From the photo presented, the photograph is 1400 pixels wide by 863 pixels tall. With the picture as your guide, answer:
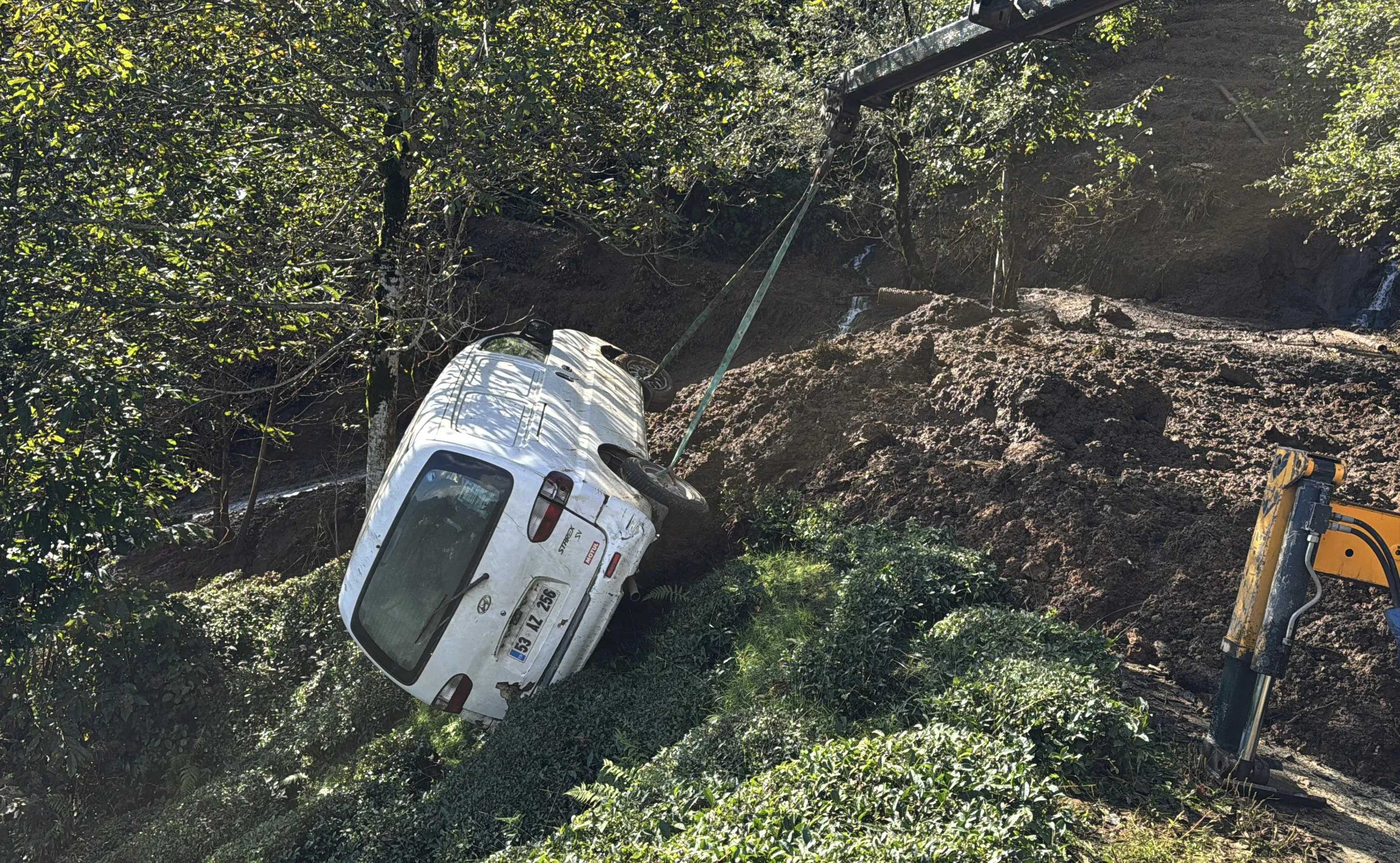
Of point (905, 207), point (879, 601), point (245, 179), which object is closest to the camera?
point (879, 601)

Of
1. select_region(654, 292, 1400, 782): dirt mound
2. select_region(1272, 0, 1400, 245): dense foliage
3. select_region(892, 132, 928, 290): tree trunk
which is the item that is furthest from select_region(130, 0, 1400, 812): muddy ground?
select_region(892, 132, 928, 290): tree trunk

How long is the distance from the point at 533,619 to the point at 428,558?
0.77 meters

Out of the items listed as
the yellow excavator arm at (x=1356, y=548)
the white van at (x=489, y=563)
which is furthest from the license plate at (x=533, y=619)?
the yellow excavator arm at (x=1356, y=548)

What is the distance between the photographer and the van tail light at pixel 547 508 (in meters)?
5.86

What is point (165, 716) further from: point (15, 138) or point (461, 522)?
point (15, 138)

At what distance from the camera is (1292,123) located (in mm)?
14734

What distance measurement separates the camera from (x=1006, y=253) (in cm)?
1248

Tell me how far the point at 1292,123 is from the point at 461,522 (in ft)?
48.8

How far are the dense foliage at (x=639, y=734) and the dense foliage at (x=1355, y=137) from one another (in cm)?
752

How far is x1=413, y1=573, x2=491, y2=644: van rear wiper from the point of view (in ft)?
19.2

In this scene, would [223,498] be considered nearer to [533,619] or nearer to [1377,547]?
[533,619]

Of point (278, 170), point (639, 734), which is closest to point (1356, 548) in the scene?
point (639, 734)

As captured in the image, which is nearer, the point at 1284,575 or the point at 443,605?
the point at 1284,575

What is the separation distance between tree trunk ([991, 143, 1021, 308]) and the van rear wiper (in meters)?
7.97
